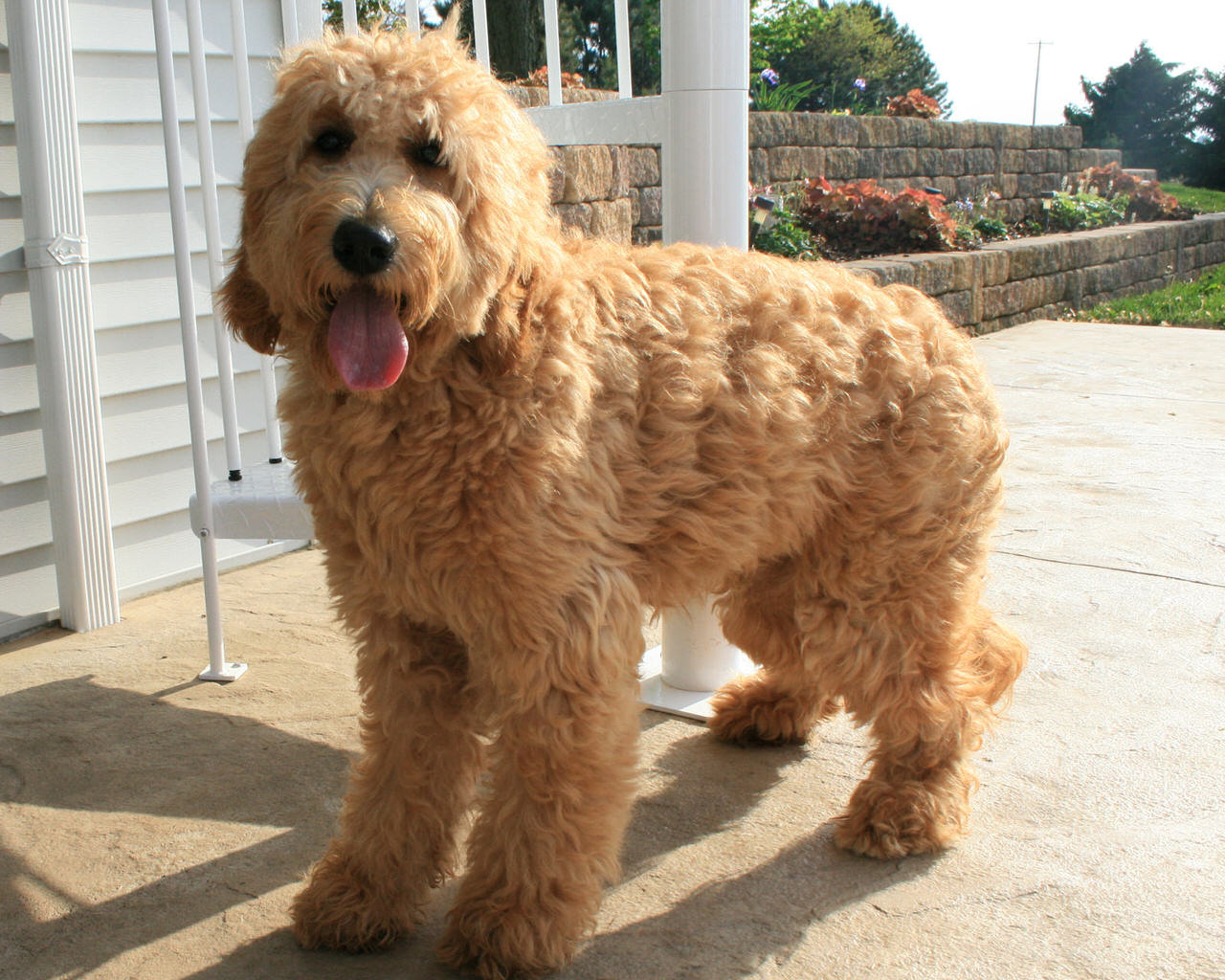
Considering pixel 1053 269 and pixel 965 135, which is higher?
pixel 965 135

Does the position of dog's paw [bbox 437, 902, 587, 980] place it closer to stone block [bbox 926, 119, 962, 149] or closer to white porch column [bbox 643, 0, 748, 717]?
white porch column [bbox 643, 0, 748, 717]

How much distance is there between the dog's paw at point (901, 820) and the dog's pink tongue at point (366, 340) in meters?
1.65

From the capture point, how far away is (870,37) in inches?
1151

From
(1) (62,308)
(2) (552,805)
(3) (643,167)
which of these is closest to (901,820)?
(2) (552,805)

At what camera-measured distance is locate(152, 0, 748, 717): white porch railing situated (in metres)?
3.36

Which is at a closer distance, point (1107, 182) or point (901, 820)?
point (901, 820)

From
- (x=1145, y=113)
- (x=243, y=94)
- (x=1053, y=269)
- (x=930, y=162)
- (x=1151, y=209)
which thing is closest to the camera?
(x=243, y=94)

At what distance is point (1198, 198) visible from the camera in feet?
74.8

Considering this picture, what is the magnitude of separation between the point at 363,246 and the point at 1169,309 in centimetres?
1215

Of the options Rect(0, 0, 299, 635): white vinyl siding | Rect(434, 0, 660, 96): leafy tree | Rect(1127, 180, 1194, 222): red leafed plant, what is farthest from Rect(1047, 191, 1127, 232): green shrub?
Rect(0, 0, 299, 635): white vinyl siding

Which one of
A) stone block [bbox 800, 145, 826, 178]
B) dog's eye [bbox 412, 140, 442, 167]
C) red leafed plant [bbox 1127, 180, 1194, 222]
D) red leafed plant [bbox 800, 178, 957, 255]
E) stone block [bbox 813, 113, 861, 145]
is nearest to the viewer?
dog's eye [bbox 412, 140, 442, 167]

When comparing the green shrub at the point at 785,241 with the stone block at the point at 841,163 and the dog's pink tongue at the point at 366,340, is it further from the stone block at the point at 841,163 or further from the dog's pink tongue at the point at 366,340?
the dog's pink tongue at the point at 366,340

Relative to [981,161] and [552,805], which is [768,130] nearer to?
[981,161]

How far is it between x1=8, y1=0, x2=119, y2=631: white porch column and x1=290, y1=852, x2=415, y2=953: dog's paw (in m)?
A: 2.17
